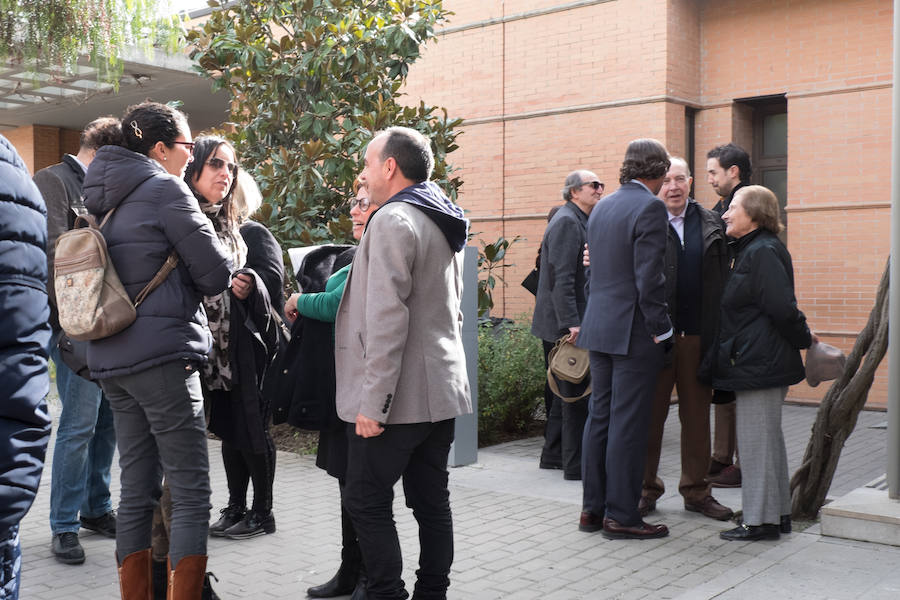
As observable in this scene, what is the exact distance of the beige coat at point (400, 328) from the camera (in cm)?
348

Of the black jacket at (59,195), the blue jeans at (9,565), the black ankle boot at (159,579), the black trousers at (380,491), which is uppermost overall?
the black jacket at (59,195)

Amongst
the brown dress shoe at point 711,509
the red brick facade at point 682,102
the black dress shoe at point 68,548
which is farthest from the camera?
the red brick facade at point 682,102

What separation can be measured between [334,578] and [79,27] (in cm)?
620

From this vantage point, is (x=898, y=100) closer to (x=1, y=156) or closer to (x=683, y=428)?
(x=683, y=428)

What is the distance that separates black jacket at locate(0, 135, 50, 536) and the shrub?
6.29 m

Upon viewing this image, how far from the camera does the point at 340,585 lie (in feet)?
14.0

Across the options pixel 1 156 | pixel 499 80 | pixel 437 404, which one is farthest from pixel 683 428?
pixel 499 80

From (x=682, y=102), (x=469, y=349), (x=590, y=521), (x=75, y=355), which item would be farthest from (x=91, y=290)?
(x=682, y=102)

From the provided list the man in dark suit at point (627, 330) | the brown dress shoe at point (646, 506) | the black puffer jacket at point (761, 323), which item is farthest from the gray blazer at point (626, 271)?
the brown dress shoe at point (646, 506)

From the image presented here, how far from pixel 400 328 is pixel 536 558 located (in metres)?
1.94

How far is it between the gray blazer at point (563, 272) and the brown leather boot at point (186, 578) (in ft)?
11.7

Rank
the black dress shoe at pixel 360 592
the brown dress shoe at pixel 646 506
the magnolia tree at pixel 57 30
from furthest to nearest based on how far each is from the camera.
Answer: the magnolia tree at pixel 57 30 → the brown dress shoe at pixel 646 506 → the black dress shoe at pixel 360 592

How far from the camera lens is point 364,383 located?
352 cm

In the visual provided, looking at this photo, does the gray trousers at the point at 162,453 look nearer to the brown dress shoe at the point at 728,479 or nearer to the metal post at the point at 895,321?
the metal post at the point at 895,321
